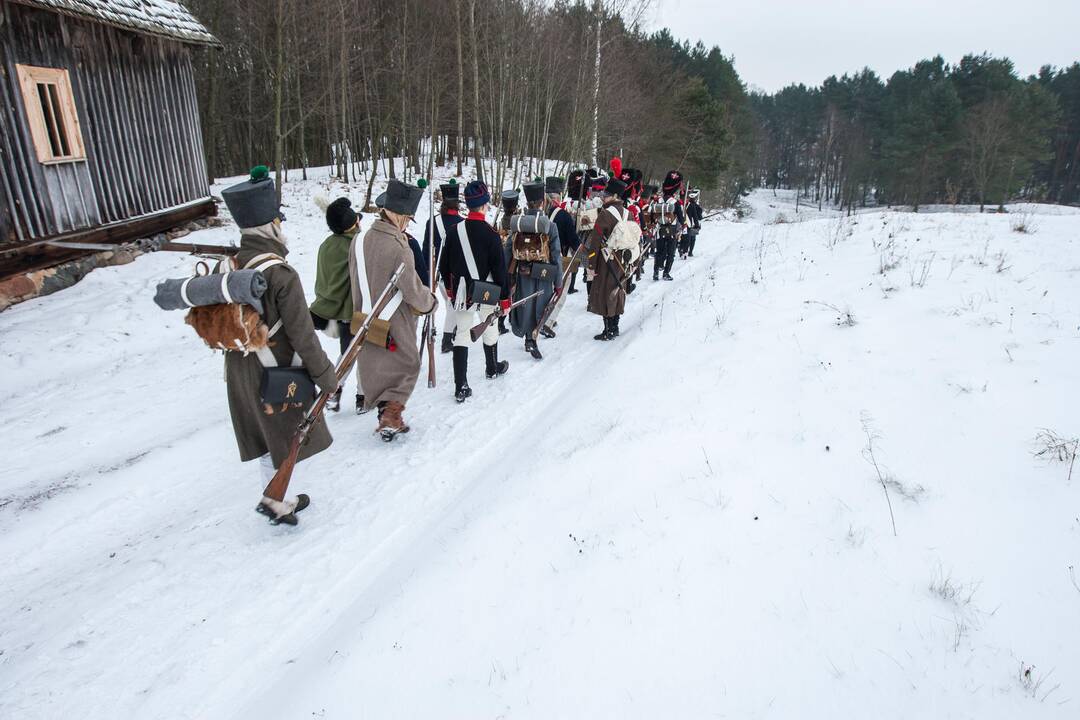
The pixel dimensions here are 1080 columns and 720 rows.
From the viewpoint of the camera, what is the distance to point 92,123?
9812 millimetres

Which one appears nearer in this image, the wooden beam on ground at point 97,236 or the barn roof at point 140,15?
the barn roof at point 140,15

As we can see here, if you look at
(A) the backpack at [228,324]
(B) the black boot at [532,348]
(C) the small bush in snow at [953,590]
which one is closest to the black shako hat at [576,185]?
(B) the black boot at [532,348]

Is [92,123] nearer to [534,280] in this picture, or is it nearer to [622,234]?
[534,280]

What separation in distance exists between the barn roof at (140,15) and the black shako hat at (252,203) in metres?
8.20

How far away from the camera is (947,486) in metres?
3.12

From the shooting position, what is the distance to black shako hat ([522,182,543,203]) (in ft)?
21.8

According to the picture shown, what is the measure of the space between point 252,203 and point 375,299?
1.40 meters

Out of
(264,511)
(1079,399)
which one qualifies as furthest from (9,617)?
(1079,399)

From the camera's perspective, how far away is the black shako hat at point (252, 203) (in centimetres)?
320

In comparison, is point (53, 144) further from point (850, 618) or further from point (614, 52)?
point (614, 52)

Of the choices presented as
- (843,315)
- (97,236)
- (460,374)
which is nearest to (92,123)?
(97,236)

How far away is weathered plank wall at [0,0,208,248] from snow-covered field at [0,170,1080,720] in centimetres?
484

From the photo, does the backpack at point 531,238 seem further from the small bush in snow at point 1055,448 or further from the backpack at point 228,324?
the small bush in snow at point 1055,448

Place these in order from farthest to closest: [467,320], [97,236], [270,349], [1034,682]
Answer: [97,236] → [467,320] → [270,349] → [1034,682]
